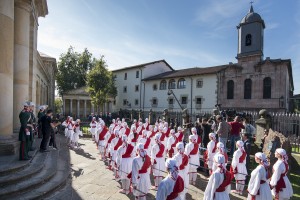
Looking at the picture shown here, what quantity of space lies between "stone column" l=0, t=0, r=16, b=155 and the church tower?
3036 centimetres

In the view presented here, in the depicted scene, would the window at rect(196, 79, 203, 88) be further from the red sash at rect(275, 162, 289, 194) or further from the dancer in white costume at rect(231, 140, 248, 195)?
the red sash at rect(275, 162, 289, 194)

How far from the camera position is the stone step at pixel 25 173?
6980mm

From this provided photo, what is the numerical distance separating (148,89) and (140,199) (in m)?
40.0

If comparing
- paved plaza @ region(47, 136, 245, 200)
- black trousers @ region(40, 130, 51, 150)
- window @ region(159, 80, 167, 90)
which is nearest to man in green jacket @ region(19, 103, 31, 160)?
paved plaza @ region(47, 136, 245, 200)

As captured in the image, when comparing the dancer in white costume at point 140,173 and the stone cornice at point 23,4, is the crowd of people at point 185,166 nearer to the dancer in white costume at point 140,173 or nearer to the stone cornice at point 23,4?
the dancer in white costume at point 140,173

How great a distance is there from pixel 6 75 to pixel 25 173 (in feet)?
12.7

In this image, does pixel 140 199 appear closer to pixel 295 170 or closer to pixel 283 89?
pixel 295 170

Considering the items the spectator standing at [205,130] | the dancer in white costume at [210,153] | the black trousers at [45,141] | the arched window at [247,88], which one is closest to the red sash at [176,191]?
the dancer in white costume at [210,153]

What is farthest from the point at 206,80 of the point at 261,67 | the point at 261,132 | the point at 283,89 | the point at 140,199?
the point at 140,199

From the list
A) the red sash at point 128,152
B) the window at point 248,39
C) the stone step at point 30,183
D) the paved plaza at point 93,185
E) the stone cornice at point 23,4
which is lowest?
the paved plaza at point 93,185

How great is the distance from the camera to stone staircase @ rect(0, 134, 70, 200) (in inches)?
269

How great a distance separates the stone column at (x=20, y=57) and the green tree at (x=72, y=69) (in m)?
46.7

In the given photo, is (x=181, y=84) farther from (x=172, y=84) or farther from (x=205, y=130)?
(x=205, y=130)

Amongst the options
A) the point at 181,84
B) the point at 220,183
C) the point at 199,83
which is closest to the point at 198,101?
the point at 199,83
